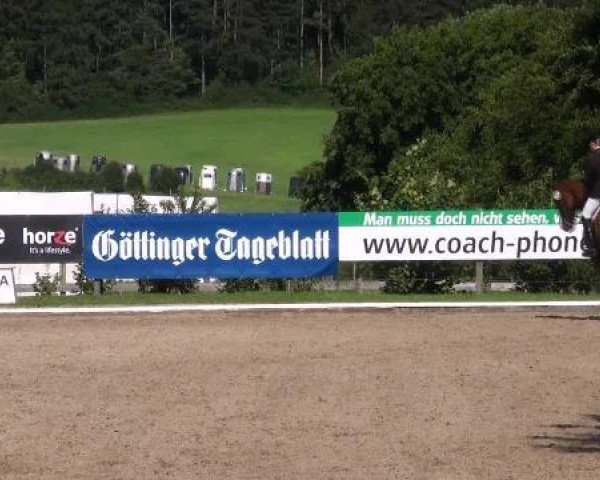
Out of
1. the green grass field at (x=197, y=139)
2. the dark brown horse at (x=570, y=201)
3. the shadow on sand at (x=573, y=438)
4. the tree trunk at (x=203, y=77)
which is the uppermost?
the tree trunk at (x=203, y=77)

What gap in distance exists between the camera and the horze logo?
32.4 metres

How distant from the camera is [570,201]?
40.8ft

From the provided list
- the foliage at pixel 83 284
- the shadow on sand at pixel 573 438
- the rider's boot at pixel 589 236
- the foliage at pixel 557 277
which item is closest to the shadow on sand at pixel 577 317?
the foliage at pixel 557 277

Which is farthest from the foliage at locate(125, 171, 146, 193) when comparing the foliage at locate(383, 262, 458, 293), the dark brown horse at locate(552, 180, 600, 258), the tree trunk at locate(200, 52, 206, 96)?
the dark brown horse at locate(552, 180, 600, 258)

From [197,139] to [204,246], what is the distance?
242 ft

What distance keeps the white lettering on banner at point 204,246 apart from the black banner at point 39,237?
4.69ft

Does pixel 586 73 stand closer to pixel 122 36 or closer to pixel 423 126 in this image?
pixel 423 126

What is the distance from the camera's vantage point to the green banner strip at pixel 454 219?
102 feet

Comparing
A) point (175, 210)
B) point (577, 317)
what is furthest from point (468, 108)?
point (577, 317)

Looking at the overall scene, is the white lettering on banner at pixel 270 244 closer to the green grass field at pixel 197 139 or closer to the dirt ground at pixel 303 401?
the dirt ground at pixel 303 401

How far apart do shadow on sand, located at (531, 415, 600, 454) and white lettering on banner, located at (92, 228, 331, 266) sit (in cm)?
1814

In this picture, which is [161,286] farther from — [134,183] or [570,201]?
[134,183]

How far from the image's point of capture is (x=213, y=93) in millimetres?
120500

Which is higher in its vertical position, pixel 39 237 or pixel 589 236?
pixel 589 236
